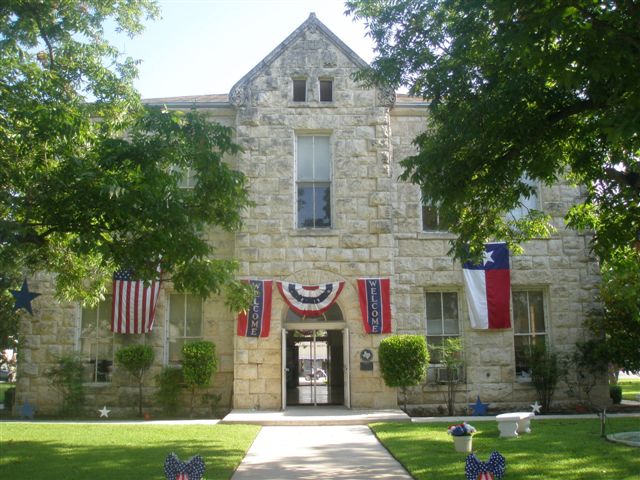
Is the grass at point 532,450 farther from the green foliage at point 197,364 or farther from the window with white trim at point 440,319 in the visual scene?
the green foliage at point 197,364

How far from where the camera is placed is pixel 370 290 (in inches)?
688

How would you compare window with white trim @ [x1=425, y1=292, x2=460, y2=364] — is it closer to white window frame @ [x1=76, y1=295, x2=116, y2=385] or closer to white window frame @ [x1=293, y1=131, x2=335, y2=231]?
white window frame @ [x1=293, y1=131, x2=335, y2=231]

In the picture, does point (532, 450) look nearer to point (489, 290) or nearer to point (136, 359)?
point (489, 290)

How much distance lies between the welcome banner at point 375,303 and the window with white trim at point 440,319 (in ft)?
5.58

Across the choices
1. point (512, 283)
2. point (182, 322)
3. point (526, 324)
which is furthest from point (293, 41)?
point (526, 324)

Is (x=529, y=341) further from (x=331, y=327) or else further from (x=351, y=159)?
(x=351, y=159)

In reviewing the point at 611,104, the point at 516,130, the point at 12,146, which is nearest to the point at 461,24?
the point at 516,130

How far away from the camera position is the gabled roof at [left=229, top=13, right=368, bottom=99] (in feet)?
60.6

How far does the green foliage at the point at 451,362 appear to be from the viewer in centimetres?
1728

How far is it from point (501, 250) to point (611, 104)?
35.7ft

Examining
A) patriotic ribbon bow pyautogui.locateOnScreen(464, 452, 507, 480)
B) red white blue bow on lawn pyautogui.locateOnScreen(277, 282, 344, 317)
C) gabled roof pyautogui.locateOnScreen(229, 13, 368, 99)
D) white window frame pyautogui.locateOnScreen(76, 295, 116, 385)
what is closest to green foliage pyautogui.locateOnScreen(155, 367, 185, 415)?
white window frame pyautogui.locateOnScreen(76, 295, 116, 385)

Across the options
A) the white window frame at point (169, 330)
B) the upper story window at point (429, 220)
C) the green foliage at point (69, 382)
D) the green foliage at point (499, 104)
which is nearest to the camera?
the green foliage at point (499, 104)

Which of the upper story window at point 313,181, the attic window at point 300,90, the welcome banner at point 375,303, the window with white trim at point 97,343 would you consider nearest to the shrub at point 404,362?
the welcome banner at point 375,303

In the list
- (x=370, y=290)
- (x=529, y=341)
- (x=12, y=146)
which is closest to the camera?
(x=12, y=146)
